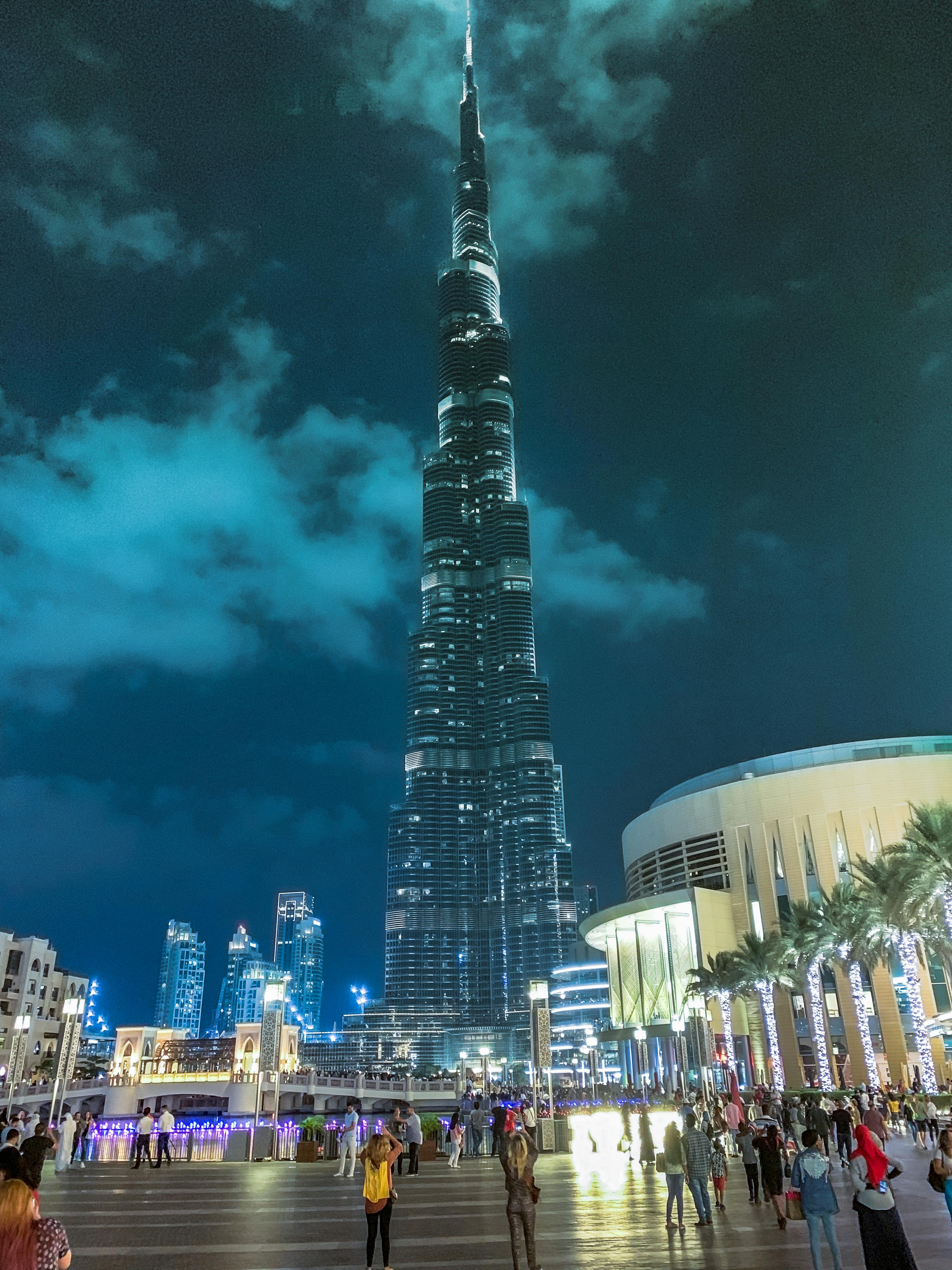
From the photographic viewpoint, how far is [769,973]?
59.5 meters

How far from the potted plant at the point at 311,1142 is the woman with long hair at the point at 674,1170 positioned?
1697 centimetres

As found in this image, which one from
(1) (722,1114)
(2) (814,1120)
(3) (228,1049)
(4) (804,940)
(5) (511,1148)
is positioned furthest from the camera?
(3) (228,1049)

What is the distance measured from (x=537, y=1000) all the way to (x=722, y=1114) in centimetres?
1509

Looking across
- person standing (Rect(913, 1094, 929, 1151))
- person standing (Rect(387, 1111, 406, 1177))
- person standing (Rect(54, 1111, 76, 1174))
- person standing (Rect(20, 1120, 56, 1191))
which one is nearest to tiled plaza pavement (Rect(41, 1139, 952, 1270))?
person standing (Rect(387, 1111, 406, 1177))

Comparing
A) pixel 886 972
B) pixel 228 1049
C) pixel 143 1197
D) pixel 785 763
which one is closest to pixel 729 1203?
pixel 143 1197

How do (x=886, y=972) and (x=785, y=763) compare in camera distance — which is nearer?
(x=886, y=972)

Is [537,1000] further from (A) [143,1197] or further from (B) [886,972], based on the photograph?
(B) [886,972]

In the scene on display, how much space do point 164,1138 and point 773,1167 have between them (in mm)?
21571

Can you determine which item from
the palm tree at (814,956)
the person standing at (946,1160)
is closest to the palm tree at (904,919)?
the palm tree at (814,956)

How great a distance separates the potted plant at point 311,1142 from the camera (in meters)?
28.8

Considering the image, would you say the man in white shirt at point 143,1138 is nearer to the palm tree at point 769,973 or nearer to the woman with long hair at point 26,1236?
the woman with long hair at point 26,1236

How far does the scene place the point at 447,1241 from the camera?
43.7ft

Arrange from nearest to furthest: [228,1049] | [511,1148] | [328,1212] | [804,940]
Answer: [511,1148]
[328,1212]
[804,940]
[228,1049]

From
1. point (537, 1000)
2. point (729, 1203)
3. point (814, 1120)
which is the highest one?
point (537, 1000)
